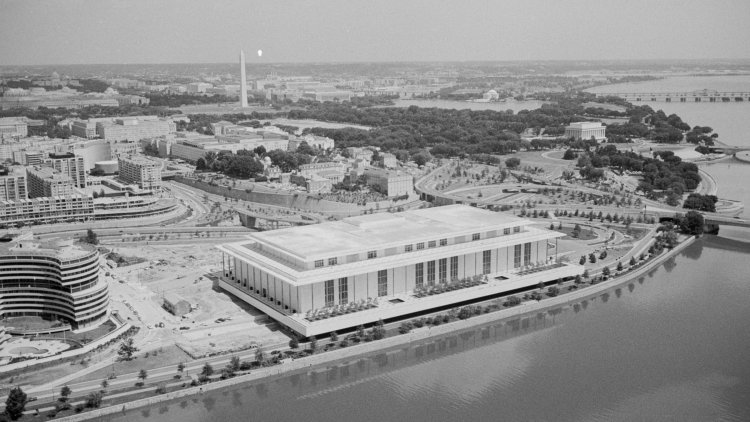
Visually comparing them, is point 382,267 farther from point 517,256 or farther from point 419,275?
point 517,256

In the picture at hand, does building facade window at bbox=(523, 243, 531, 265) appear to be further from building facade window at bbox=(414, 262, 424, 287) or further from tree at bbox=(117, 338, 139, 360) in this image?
tree at bbox=(117, 338, 139, 360)

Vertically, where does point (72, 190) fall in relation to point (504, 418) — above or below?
above

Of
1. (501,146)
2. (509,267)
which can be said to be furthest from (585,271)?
(501,146)

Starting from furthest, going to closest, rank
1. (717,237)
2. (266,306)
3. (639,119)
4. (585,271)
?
1. (639,119)
2. (717,237)
3. (585,271)
4. (266,306)

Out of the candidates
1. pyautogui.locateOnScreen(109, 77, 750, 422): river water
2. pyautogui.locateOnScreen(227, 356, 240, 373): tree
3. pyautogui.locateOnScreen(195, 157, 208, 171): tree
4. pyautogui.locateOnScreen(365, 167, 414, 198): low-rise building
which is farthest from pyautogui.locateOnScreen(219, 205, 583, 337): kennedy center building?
pyautogui.locateOnScreen(195, 157, 208, 171): tree

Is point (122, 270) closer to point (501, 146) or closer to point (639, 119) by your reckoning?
point (501, 146)

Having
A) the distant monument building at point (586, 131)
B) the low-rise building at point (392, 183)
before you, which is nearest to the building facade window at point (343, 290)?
the low-rise building at point (392, 183)
